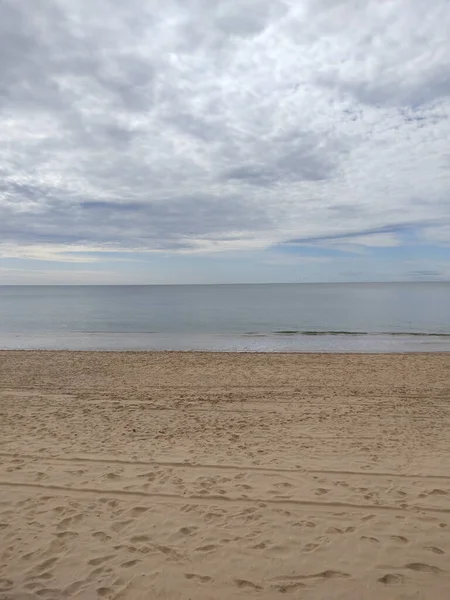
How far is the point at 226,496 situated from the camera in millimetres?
4914

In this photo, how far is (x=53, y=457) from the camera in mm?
6188

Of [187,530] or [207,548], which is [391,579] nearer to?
[207,548]

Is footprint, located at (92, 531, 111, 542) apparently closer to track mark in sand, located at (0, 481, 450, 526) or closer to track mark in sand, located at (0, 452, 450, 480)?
track mark in sand, located at (0, 481, 450, 526)

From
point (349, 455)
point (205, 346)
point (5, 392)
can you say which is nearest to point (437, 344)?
point (205, 346)

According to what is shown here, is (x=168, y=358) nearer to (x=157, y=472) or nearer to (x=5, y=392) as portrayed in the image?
(x=5, y=392)

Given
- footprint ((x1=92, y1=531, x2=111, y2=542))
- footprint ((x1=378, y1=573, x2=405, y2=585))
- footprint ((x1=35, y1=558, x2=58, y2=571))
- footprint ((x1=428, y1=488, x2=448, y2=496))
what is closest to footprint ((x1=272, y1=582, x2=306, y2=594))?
footprint ((x1=378, y1=573, x2=405, y2=585))

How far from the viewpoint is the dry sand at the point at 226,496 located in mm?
3525

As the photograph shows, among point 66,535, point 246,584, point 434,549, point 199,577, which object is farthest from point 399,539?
point 66,535

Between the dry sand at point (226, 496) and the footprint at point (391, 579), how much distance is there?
1cm

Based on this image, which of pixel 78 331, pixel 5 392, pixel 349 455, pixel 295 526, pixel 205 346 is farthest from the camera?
pixel 78 331

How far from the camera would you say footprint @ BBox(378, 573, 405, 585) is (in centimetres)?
345

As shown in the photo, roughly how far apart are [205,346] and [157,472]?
17475 millimetres

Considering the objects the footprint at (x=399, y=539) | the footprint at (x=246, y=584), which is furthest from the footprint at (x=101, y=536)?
the footprint at (x=399, y=539)

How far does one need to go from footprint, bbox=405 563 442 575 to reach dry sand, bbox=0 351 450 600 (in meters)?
0.01
